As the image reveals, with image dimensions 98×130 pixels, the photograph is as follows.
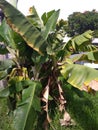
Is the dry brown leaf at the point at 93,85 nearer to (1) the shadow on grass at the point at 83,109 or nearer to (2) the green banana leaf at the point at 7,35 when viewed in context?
(1) the shadow on grass at the point at 83,109

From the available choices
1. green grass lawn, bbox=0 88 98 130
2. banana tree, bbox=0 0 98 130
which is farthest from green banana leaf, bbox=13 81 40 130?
green grass lawn, bbox=0 88 98 130

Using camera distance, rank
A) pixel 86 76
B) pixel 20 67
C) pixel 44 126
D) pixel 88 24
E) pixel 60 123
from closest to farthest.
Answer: pixel 86 76 < pixel 44 126 < pixel 60 123 < pixel 20 67 < pixel 88 24

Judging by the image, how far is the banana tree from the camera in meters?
6.15

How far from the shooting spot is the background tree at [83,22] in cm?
5425

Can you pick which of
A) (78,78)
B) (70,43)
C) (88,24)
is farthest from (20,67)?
(88,24)

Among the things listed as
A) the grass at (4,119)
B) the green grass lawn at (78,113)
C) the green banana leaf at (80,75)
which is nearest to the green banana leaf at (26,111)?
the green banana leaf at (80,75)

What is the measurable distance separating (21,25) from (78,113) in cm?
254

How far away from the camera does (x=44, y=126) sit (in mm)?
6633

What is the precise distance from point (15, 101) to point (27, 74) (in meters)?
0.58

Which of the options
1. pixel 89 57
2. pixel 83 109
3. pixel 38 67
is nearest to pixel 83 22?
pixel 83 109

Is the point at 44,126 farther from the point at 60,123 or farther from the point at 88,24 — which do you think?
the point at 88,24

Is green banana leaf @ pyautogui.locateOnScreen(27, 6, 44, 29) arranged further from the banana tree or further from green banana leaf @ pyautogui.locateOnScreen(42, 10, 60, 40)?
green banana leaf @ pyautogui.locateOnScreen(42, 10, 60, 40)

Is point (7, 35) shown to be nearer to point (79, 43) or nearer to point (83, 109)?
point (79, 43)

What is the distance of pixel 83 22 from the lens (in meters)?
54.7
